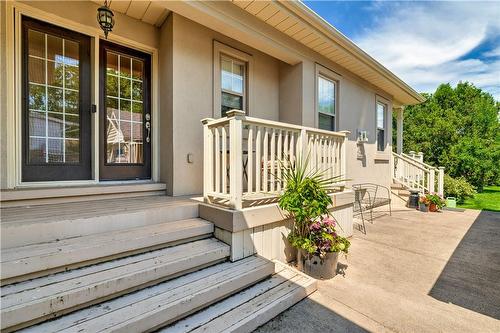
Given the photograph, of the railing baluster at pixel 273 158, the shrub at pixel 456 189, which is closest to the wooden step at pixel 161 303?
the railing baluster at pixel 273 158

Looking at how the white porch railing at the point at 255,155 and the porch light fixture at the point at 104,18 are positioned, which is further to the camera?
the porch light fixture at the point at 104,18

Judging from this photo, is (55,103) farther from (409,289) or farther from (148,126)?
(409,289)

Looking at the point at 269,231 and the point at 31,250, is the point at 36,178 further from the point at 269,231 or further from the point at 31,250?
the point at 269,231

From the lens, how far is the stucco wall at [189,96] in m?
3.49

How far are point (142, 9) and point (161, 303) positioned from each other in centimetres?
367

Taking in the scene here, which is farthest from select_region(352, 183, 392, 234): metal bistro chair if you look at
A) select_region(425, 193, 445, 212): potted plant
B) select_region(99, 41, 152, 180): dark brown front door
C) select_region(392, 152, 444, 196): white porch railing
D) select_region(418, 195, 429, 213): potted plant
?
select_region(99, 41, 152, 180): dark brown front door

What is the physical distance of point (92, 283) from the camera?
65.4 inches

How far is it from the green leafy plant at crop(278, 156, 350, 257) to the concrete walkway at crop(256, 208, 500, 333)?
1.21ft

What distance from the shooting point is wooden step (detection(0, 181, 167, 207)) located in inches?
102

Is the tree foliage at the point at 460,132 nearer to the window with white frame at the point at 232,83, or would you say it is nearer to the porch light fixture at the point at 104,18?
the window with white frame at the point at 232,83

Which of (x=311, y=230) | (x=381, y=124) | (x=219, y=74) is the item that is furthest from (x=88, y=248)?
(x=381, y=124)

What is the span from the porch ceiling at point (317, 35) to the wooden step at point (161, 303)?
347cm

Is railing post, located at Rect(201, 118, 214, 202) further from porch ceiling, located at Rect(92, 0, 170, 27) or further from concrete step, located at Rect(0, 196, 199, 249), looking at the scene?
porch ceiling, located at Rect(92, 0, 170, 27)

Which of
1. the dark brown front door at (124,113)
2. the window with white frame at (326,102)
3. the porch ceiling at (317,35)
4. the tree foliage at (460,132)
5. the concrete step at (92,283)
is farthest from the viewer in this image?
the tree foliage at (460,132)
